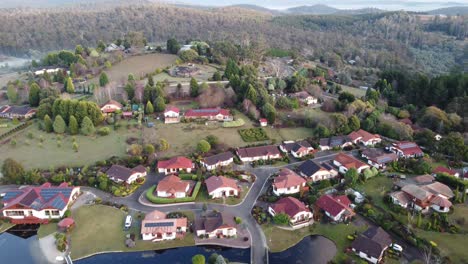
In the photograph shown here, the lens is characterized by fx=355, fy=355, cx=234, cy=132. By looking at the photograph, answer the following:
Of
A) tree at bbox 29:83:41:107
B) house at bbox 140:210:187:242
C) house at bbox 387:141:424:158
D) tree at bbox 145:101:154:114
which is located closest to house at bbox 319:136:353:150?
house at bbox 387:141:424:158

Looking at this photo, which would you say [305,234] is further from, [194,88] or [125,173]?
[194,88]

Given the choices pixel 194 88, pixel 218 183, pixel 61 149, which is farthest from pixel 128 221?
pixel 194 88

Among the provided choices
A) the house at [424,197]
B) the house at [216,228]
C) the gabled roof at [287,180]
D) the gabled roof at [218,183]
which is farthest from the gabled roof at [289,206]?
the house at [424,197]

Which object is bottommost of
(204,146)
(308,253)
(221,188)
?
(308,253)

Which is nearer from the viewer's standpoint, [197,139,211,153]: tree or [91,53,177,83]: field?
[197,139,211,153]: tree

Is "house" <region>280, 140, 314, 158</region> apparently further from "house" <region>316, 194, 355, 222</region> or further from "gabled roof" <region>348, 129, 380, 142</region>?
"house" <region>316, 194, 355, 222</region>

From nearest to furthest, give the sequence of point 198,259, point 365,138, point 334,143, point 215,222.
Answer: point 198,259 → point 215,222 → point 334,143 → point 365,138

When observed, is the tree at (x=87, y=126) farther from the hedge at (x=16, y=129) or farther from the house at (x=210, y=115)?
the house at (x=210, y=115)
